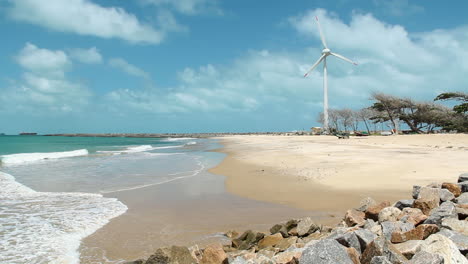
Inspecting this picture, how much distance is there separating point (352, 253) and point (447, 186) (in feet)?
→ 14.9

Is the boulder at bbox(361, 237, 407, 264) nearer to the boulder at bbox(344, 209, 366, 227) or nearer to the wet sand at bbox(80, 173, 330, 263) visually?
the boulder at bbox(344, 209, 366, 227)

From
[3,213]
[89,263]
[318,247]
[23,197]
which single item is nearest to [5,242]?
[89,263]

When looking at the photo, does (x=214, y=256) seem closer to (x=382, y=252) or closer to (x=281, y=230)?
(x=281, y=230)

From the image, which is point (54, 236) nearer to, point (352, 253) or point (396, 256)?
point (352, 253)

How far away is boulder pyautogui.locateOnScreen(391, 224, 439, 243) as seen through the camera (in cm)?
452

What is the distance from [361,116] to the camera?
76.4 meters

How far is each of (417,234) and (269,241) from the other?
2298mm

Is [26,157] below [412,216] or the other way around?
below

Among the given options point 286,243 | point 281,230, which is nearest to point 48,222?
point 281,230

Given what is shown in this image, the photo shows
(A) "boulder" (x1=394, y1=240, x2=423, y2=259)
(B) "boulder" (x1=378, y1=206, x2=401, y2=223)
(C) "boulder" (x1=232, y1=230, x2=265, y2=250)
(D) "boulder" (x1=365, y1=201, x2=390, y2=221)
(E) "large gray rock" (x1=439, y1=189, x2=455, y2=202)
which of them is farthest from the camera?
(E) "large gray rock" (x1=439, y1=189, x2=455, y2=202)

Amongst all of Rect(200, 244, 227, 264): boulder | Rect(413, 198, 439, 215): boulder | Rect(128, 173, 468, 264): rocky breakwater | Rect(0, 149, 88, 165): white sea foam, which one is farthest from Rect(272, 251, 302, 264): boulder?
Rect(0, 149, 88, 165): white sea foam

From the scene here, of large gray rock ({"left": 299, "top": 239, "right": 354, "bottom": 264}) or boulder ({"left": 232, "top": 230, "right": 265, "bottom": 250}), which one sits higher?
large gray rock ({"left": 299, "top": 239, "right": 354, "bottom": 264})

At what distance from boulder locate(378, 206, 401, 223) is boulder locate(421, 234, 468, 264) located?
218cm

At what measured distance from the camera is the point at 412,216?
17.9ft
